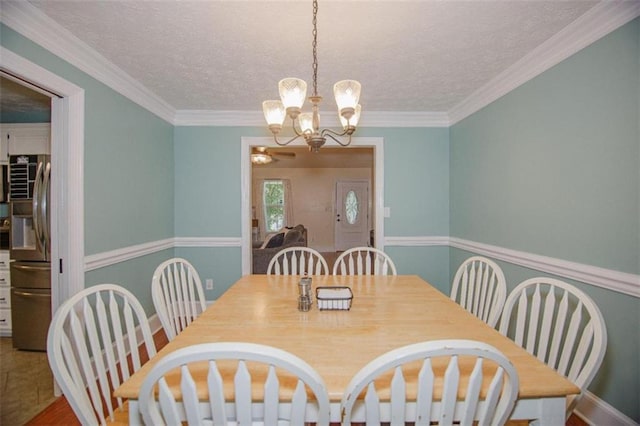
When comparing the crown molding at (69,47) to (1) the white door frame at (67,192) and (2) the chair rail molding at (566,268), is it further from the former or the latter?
(2) the chair rail molding at (566,268)

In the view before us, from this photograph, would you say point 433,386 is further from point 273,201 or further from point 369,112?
point 273,201

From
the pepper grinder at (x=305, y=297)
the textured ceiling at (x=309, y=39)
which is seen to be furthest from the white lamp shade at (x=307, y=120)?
the pepper grinder at (x=305, y=297)

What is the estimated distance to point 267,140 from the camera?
3.37 m

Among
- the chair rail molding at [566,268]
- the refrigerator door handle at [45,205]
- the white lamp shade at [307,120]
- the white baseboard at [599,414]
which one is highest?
the white lamp shade at [307,120]

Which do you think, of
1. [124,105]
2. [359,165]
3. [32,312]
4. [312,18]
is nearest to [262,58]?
[312,18]

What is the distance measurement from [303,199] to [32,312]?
6494 millimetres

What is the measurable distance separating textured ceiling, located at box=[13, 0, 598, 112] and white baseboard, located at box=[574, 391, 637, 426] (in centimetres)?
209

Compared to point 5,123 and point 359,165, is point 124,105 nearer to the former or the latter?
point 5,123

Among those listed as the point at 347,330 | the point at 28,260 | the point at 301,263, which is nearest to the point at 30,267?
the point at 28,260

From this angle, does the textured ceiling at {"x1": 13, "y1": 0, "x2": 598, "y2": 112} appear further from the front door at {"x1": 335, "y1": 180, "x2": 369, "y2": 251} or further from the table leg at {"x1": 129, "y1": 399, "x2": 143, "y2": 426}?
the front door at {"x1": 335, "y1": 180, "x2": 369, "y2": 251}

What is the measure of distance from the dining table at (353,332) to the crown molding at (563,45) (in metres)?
1.65

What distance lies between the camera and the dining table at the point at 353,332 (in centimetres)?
90

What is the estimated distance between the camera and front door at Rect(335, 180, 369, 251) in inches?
337

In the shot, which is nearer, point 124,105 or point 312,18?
point 312,18
